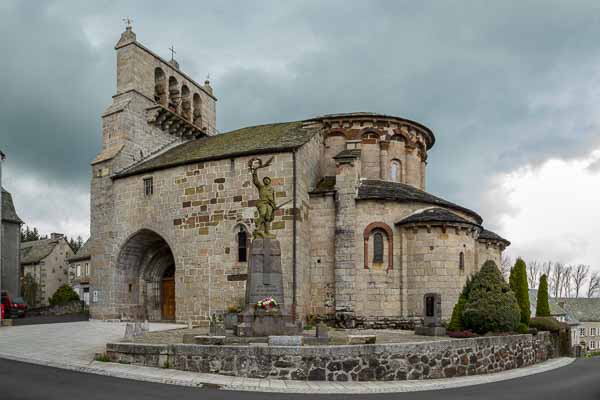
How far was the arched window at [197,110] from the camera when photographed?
3641 cm

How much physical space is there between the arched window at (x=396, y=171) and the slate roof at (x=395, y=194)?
483mm

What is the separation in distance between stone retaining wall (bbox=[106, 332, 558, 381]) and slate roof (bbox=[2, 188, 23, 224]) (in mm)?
32841

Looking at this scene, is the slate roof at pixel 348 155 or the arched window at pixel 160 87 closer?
the slate roof at pixel 348 155

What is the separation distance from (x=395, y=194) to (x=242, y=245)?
7.71m

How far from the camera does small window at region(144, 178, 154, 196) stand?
2820 cm

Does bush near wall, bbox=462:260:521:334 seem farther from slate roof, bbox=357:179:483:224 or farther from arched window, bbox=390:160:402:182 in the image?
arched window, bbox=390:160:402:182

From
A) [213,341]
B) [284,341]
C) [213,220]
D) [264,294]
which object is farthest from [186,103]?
[284,341]

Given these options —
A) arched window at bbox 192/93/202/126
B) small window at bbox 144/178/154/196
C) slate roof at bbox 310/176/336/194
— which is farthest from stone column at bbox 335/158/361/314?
arched window at bbox 192/93/202/126

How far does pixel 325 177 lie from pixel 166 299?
11.0 m

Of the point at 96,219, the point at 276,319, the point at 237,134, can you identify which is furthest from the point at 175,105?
the point at 276,319

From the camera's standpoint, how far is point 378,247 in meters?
25.6

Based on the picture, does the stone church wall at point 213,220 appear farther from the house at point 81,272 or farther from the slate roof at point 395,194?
the house at point 81,272

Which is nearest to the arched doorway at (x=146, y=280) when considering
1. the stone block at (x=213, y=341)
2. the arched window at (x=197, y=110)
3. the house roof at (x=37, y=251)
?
the arched window at (x=197, y=110)

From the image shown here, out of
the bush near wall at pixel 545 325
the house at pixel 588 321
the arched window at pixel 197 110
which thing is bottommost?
the house at pixel 588 321
